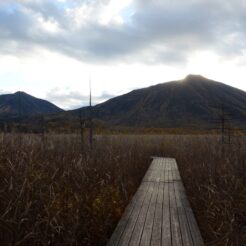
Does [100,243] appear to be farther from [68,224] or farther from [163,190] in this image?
[163,190]

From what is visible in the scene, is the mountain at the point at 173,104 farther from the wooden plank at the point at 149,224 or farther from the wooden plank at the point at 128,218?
the wooden plank at the point at 149,224

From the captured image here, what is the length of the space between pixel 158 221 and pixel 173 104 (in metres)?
139

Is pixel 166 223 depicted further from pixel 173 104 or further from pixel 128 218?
pixel 173 104

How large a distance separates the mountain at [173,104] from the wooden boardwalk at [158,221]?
365 ft

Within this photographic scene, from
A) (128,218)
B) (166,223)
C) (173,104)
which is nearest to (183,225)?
(166,223)

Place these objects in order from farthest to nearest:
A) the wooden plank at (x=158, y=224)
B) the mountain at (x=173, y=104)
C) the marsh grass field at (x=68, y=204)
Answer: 1. the mountain at (x=173, y=104)
2. the wooden plank at (x=158, y=224)
3. the marsh grass field at (x=68, y=204)

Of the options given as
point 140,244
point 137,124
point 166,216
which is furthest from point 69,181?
point 137,124

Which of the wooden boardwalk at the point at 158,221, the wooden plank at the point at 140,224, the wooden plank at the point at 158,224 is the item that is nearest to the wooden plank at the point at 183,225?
the wooden boardwalk at the point at 158,221

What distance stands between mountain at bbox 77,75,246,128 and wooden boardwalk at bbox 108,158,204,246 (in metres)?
111

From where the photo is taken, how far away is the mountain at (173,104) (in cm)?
12725

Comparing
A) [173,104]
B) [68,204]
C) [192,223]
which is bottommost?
[192,223]

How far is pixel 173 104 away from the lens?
143 metres

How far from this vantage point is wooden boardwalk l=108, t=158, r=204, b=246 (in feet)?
14.7

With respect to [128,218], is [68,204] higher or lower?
higher
